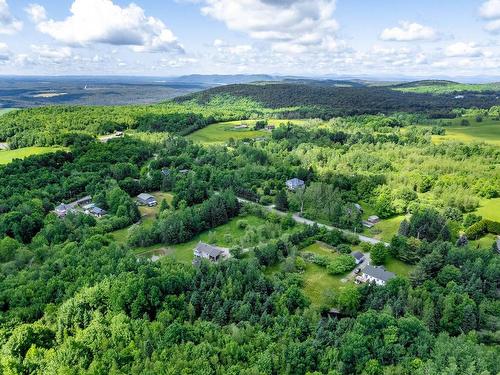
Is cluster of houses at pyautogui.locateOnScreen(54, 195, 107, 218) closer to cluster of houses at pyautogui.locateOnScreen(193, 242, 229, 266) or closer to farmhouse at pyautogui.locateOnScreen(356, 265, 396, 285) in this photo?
cluster of houses at pyautogui.locateOnScreen(193, 242, 229, 266)

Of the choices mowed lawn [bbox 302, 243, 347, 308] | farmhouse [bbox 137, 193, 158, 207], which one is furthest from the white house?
farmhouse [bbox 137, 193, 158, 207]

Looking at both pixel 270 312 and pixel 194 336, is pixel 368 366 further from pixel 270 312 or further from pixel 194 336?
pixel 194 336

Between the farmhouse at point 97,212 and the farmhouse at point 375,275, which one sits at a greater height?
the farmhouse at point 375,275

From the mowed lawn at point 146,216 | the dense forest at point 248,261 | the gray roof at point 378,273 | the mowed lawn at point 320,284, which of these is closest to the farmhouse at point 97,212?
the dense forest at point 248,261

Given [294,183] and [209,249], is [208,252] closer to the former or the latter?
[209,249]

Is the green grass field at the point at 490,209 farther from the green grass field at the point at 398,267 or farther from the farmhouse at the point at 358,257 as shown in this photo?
the farmhouse at the point at 358,257
